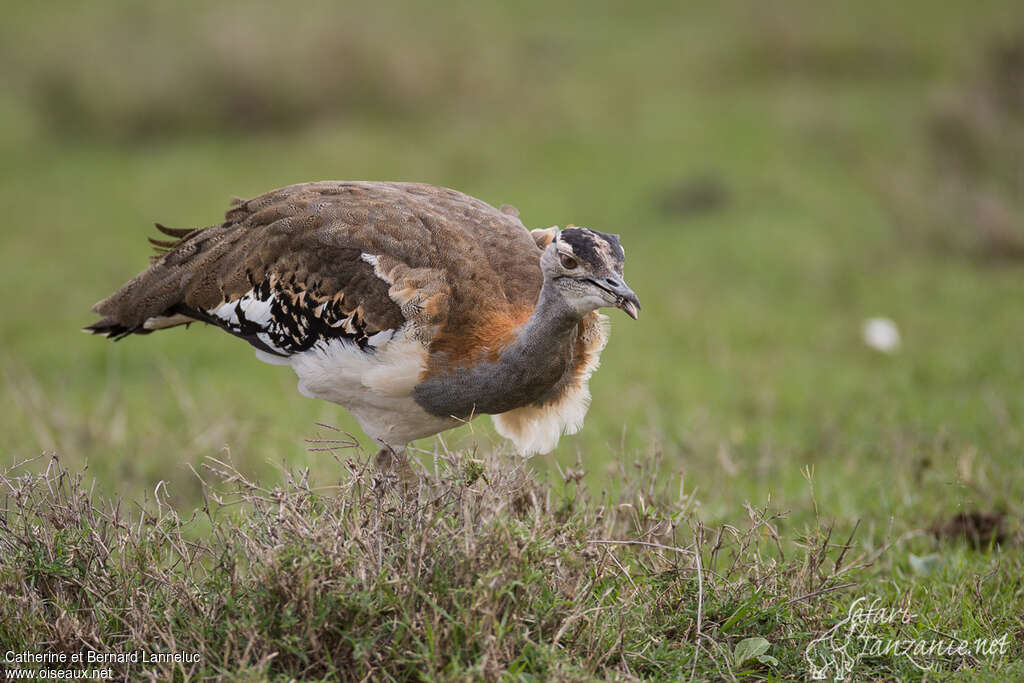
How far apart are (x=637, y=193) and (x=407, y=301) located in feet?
23.1

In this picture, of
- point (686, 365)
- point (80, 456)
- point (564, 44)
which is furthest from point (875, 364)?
point (564, 44)

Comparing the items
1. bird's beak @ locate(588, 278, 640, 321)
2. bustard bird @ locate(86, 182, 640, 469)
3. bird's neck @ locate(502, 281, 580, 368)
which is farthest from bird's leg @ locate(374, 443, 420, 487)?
bird's beak @ locate(588, 278, 640, 321)

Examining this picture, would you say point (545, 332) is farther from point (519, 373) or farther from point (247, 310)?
point (247, 310)

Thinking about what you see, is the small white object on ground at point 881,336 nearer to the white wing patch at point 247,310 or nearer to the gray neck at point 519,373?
the gray neck at point 519,373

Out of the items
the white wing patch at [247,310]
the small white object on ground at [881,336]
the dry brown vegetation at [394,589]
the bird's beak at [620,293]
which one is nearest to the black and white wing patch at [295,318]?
the white wing patch at [247,310]

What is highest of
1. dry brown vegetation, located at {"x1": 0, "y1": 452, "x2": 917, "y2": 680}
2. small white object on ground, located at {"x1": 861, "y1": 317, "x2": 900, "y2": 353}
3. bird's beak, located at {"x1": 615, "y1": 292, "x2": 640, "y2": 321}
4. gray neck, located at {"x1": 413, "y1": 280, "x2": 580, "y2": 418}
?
bird's beak, located at {"x1": 615, "y1": 292, "x2": 640, "y2": 321}

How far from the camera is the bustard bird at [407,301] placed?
3867 millimetres

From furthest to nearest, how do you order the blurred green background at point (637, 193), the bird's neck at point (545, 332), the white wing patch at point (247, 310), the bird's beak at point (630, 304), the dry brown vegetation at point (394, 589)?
the blurred green background at point (637, 193) < the white wing patch at point (247, 310) < the bird's neck at point (545, 332) < the bird's beak at point (630, 304) < the dry brown vegetation at point (394, 589)

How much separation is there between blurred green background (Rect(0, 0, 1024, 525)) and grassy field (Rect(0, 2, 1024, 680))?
0.04m

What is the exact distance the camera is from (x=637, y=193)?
10.7 metres

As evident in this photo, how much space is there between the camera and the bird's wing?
13.1 feet

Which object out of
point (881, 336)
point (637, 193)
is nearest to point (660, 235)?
point (637, 193)

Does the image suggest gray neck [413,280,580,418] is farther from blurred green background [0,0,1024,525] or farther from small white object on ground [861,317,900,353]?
small white object on ground [861,317,900,353]

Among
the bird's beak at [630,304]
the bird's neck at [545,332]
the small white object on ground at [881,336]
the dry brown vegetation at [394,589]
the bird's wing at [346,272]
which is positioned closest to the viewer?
the dry brown vegetation at [394,589]
